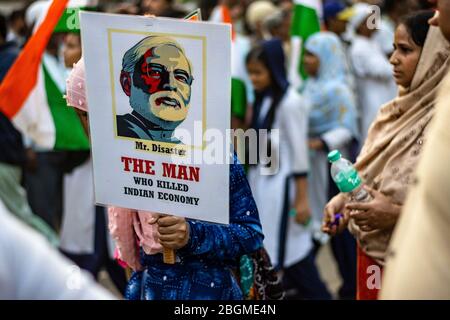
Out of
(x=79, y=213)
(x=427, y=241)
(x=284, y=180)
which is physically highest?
(x=427, y=241)

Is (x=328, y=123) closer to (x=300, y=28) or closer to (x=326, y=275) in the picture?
(x=300, y=28)

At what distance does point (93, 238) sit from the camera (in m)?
5.98

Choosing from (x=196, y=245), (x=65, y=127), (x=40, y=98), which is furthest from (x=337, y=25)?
(x=196, y=245)

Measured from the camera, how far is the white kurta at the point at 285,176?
5.50m

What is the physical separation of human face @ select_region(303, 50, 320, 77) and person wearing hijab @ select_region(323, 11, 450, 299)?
119 inches

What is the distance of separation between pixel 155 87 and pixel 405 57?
1.07 m

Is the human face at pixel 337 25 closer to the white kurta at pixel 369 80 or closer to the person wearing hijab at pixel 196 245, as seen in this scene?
the white kurta at pixel 369 80

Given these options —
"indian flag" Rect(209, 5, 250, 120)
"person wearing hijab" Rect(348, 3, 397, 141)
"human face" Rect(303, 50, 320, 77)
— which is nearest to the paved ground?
"person wearing hijab" Rect(348, 3, 397, 141)

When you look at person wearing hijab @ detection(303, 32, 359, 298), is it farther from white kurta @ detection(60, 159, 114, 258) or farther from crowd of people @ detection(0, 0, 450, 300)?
white kurta @ detection(60, 159, 114, 258)

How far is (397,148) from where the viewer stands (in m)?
3.14

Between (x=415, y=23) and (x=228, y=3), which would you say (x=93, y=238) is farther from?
(x=228, y=3)

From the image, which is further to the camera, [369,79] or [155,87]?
[369,79]

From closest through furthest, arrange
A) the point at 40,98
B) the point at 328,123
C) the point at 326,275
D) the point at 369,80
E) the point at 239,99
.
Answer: the point at 40,98
the point at 328,123
the point at 239,99
the point at 326,275
the point at 369,80

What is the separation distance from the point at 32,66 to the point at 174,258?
2355mm
